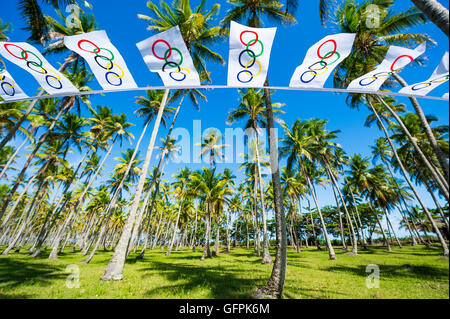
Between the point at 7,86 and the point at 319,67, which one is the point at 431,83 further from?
the point at 7,86

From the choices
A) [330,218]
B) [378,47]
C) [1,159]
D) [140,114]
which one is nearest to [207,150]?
[140,114]

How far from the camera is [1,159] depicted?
73.2 feet

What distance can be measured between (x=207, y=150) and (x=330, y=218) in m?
34.6

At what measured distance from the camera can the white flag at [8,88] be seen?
3.81 metres

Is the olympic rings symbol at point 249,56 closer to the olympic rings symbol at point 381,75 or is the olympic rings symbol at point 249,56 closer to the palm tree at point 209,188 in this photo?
the olympic rings symbol at point 381,75

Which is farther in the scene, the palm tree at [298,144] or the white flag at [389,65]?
the palm tree at [298,144]

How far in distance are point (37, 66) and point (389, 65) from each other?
7.19 metres

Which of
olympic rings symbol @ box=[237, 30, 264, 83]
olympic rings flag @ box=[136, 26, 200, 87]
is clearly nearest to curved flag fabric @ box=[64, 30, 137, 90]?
olympic rings flag @ box=[136, 26, 200, 87]

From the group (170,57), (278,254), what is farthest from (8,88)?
(278,254)

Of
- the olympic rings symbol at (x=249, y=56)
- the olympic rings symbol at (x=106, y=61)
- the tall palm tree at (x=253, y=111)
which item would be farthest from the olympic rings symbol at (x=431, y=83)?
the tall palm tree at (x=253, y=111)

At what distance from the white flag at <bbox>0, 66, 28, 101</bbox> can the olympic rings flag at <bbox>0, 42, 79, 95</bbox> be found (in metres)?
0.39

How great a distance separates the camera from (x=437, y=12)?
8.93ft

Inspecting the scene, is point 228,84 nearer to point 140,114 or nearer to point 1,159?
point 140,114

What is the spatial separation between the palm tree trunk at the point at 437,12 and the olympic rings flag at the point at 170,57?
408 centimetres
